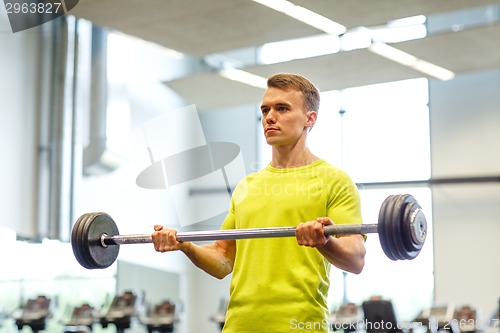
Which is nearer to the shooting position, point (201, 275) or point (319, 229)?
point (319, 229)

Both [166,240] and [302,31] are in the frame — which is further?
[302,31]

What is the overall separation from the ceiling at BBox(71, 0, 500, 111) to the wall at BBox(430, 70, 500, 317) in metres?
1.25

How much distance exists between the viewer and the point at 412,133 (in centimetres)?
1145

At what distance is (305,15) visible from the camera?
7.68m

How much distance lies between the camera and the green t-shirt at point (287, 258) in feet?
7.46

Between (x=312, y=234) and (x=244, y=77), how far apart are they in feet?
27.1

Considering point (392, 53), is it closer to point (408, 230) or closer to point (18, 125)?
point (18, 125)

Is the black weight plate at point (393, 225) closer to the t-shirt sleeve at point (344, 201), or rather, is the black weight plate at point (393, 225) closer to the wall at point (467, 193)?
the t-shirt sleeve at point (344, 201)

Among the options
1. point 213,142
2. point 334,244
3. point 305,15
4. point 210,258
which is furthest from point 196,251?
point 213,142

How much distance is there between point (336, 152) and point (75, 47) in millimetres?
4057

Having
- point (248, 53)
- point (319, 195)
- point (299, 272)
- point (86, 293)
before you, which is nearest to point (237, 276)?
point (299, 272)

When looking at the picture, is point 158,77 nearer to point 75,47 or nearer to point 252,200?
point 75,47

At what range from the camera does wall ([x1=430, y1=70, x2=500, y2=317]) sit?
10820 millimetres

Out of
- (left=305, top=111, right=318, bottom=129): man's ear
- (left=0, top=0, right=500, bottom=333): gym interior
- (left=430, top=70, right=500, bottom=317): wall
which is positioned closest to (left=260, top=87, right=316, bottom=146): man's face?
(left=305, top=111, right=318, bottom=129): man's ear
